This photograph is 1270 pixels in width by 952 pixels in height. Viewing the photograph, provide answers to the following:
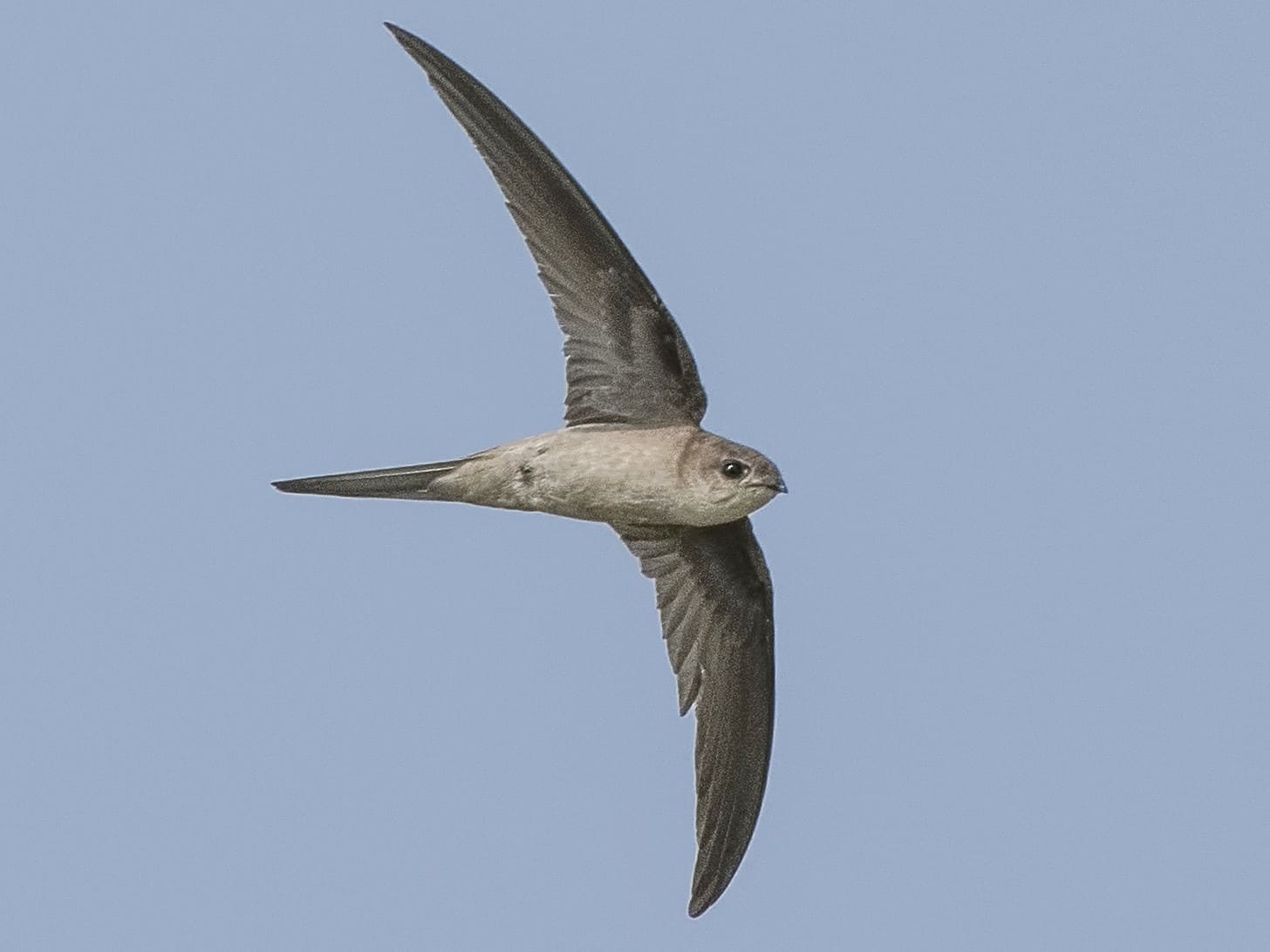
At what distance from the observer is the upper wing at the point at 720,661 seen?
900 cm

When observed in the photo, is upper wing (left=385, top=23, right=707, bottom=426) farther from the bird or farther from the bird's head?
the bird's head

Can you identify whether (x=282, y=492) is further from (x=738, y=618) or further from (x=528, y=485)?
(x=738, y=618)

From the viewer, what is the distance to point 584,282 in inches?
334

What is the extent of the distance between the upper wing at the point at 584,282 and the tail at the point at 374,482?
50 centimetres

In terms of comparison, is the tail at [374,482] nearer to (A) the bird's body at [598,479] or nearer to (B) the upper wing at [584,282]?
(A) the bird's body at [598,479]

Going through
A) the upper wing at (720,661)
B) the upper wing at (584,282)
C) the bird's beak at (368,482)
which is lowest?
the upper wing at (720,661)

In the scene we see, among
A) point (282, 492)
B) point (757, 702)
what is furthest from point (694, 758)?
point (282, 492)

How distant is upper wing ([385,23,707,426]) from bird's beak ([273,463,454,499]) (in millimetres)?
550

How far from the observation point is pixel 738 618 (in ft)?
29.9

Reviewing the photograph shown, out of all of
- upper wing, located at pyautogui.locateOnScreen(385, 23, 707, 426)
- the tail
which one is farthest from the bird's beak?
upper wing, located at pyautogui.locateOnScreen(385, 23, 707, 426)

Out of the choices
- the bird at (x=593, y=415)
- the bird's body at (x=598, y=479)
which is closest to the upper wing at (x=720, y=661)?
the bird at (x=593, y=415)

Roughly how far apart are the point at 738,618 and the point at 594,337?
126cm

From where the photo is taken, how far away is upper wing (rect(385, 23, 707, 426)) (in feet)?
27.3

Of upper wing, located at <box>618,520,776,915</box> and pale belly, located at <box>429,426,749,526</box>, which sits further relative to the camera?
upper wing, located at <box>618,520,776,915</box>
